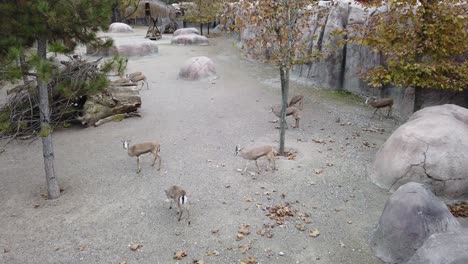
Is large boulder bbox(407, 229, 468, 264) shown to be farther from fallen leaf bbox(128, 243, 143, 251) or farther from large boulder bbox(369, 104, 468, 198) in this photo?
fallen leaf bbox(128, 243, 143, 251)

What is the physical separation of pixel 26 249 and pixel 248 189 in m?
4.17

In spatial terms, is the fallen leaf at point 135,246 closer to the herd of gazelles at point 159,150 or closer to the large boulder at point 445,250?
the herd of gazelles at point 159,150

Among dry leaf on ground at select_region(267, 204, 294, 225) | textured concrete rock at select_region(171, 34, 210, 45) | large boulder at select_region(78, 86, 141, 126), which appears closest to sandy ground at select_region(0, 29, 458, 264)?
dry leaf on ground at select_region(267, 204, 294, 225)

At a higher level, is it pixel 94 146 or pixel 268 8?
pixel 268 8

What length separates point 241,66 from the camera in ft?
71.8

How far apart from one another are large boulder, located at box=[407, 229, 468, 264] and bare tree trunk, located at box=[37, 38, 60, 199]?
6169 mm

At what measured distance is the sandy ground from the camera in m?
6.40

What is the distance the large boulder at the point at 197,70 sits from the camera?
18516 millimetres

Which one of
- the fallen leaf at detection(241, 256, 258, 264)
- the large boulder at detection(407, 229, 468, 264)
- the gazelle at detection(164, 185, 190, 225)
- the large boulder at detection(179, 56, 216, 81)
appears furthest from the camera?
the large boulder at detection(179, 56, 216, 81)

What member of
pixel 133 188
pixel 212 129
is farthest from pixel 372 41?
pixel 133 188

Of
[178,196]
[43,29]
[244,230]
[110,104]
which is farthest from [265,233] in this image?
[110,104]

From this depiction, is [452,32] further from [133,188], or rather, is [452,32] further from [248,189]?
[133,188]

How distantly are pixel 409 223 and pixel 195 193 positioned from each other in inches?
160

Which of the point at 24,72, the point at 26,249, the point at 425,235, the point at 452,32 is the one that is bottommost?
the point at 26,249
